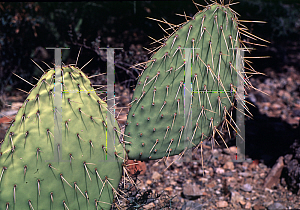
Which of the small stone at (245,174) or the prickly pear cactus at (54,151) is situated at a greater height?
the prickly pear cactus at (54,151)

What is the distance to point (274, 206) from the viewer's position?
2082 mm

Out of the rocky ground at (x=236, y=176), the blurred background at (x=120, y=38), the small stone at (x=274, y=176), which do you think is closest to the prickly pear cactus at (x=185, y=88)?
the rocky ground at (x=236, y=176)

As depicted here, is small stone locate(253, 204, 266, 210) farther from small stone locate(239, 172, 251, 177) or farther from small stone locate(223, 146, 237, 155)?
small stone locate(223, 146, 237, 155)

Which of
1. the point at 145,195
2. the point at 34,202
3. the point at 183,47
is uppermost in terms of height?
the point at 183,47

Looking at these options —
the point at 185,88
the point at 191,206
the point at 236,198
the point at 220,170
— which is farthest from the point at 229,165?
the point at 185,88

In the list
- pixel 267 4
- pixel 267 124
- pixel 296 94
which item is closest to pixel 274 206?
pixel 267 124

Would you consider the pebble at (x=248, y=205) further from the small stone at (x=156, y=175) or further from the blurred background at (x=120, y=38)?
the blurred background at (x=120, y=38)

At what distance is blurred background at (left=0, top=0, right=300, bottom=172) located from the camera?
3689 mm

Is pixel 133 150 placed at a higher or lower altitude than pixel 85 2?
lower

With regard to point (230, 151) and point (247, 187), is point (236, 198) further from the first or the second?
point (230, 151)

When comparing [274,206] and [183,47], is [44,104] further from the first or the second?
[274,206]

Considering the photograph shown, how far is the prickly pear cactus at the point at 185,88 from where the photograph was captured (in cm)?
139

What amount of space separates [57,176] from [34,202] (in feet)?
0.44

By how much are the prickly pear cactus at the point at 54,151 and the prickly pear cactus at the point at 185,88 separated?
7.5 inches
